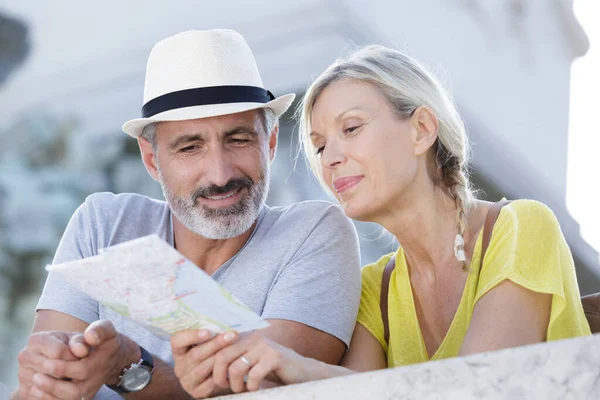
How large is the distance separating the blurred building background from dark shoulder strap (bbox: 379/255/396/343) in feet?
8.20

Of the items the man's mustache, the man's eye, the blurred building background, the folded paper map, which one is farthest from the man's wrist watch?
the blurred building background

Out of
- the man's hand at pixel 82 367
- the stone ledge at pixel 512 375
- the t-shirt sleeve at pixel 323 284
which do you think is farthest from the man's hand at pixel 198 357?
the t-shirt sleeve at pixel 323 284

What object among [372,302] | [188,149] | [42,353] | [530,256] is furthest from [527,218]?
[42,353]

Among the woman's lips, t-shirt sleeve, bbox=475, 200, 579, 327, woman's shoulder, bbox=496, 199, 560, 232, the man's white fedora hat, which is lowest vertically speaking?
t-shirt sleeve, bbox=475, 200, 579, 327

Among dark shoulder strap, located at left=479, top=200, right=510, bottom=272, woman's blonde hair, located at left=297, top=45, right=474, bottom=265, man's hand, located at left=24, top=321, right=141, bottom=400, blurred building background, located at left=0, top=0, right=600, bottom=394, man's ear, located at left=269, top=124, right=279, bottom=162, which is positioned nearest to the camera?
man's hand, located at left=24, top=321, right=141, bottom=400

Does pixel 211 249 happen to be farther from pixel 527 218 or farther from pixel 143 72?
pixel 143 72

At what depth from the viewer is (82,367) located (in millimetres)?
1693

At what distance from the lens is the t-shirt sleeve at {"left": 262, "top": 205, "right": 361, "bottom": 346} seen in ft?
6.66

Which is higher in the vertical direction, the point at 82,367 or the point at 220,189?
the point at 220,189

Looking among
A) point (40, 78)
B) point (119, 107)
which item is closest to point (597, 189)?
point (119, 107)

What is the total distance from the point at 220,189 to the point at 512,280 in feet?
2.78

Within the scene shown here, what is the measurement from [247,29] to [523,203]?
3.23 metres

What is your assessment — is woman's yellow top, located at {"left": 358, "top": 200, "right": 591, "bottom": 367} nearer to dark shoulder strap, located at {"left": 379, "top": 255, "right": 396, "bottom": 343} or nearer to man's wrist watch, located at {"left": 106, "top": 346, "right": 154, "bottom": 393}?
dark shoulder strap, located at {"left": 379, "top": 255, "right": 396, "bottom": 343}

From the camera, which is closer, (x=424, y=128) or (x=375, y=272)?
(x=424, y=128)
